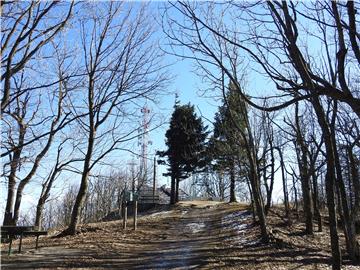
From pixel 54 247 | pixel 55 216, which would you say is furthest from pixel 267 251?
pixel 55 216

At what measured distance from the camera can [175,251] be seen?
1308 centimetres

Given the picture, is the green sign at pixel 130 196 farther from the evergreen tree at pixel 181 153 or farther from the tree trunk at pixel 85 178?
the evergreen tree at pixel 181 153

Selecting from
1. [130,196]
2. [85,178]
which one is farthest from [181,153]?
[85,178]

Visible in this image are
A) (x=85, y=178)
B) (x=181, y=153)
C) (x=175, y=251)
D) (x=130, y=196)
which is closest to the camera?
(x=175, y=251)

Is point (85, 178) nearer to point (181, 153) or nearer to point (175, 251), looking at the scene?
point (175, 251)

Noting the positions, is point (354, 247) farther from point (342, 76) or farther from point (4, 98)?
point (4, 98)

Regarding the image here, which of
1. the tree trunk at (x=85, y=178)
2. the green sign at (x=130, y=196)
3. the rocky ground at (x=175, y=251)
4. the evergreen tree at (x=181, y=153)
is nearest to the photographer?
the rocky ground at (x=175, y=251)

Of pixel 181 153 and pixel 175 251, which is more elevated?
pixel 181 153

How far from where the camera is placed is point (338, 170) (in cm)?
1143

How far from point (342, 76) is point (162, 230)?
1442cm

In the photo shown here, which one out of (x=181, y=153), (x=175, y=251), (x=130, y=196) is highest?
(x=181, y=153)

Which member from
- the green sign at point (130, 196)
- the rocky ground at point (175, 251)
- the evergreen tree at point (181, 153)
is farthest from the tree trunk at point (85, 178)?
the evergreen tree at point (181, 153)

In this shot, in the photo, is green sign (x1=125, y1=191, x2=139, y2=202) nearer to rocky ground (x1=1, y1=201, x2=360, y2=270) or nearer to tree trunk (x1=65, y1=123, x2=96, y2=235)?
rocky ground (x1=1, y1=201, x2=360, y2=270)

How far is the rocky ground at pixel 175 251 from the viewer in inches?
420
